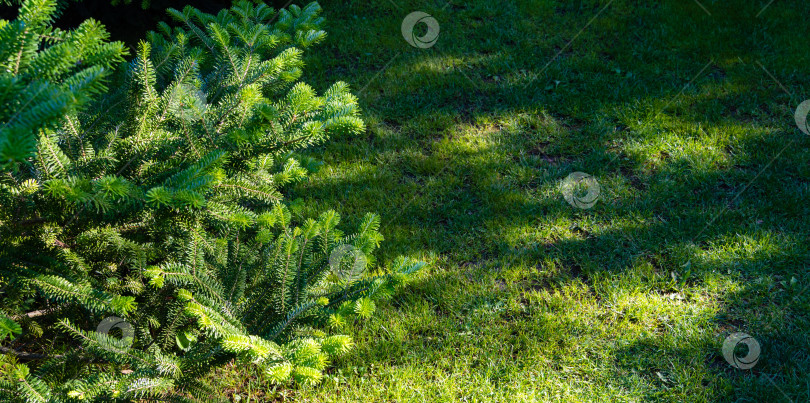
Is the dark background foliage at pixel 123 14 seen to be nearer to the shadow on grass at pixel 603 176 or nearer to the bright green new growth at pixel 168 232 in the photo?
the shadow on grass at pixel 603 176

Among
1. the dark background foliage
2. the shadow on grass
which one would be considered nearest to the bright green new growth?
the shadow on grass

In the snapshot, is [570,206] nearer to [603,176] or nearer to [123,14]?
[603,176]

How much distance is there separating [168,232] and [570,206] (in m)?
2.45

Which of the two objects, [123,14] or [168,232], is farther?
[123,14]

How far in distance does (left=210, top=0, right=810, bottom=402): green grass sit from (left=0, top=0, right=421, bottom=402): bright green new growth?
0.66m

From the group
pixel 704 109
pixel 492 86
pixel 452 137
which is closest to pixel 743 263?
pixel 704 109

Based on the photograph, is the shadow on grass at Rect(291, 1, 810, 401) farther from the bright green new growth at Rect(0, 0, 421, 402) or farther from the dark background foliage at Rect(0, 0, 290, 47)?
the dark background foliage at Rect(0, 0, 290, 47)

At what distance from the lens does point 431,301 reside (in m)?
3.01

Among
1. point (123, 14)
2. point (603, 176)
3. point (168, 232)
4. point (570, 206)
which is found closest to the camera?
point (168, 232)

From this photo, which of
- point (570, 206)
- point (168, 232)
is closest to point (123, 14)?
point (168, 232)

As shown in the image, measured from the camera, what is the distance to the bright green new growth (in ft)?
5.49

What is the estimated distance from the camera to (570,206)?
3.54 m

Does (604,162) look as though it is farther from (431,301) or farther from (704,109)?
(431,301)

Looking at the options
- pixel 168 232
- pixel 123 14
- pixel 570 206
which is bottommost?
pixel 570 206
